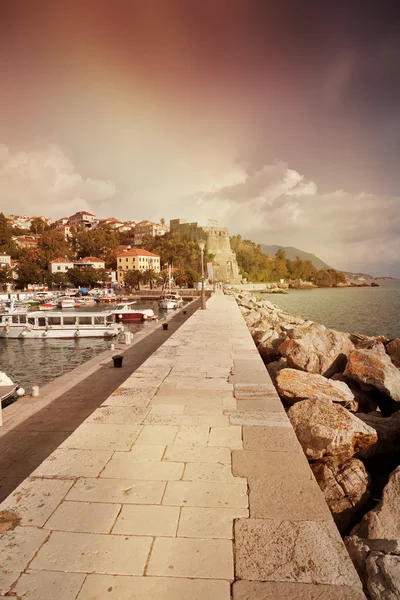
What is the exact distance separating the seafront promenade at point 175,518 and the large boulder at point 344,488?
866mm

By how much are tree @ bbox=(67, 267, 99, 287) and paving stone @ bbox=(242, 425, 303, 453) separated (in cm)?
7621

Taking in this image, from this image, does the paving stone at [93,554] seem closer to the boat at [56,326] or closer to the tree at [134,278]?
the boat at [56,326]

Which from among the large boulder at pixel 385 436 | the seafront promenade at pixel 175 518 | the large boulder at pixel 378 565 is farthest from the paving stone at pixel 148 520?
the large boulder at pixel 385 436

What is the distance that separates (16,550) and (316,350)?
8.62m

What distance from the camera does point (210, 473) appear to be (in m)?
3.19

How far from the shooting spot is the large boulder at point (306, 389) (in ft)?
19.1

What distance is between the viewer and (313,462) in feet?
14.9

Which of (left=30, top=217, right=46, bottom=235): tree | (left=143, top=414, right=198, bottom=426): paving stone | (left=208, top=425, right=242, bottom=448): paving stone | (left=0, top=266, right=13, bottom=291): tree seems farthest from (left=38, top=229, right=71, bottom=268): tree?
(left=208, top=425, right=242, bottom=448): paving stone

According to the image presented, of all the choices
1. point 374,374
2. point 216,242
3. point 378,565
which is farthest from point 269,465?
point 216,242

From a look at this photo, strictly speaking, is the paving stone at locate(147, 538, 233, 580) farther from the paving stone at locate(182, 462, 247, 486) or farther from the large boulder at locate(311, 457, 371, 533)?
the large boulder at locate(311, 457, 371, 533)

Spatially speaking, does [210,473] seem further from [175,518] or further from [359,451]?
[359,451]

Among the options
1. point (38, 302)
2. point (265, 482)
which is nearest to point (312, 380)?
point (265, 482)

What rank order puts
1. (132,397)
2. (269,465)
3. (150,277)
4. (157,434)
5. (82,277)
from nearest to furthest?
(269,465)
(157,434)
(132,397)
(150,277)
(82,277)

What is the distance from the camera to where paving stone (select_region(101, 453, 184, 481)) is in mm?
3129
